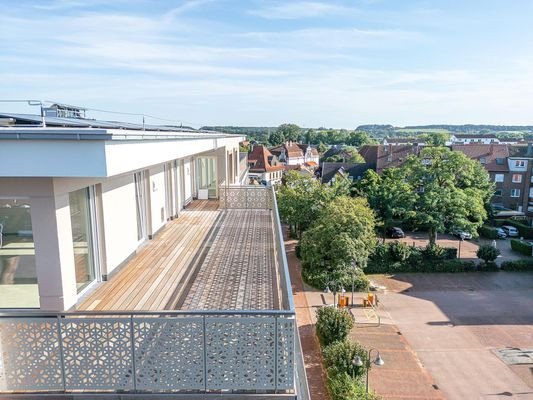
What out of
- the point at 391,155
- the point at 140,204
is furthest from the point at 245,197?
the point at 391,155

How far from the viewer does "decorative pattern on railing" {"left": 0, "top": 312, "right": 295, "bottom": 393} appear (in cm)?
417

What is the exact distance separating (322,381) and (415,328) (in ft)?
21.6

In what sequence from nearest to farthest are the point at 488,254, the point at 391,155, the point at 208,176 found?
the point at 208,176, the point at 488,254, the point at 391,155

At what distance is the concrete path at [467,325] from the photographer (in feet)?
46.8

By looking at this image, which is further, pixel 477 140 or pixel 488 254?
pixel 477 140

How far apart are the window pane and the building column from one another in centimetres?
12

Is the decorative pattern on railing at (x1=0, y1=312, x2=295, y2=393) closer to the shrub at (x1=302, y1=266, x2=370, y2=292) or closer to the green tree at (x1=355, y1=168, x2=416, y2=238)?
the shrub at (x1=302, y1=266, x2=370, y2=292)

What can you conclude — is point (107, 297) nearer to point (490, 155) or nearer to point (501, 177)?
point (501, 177)

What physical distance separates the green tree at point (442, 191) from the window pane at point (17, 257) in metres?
25.5

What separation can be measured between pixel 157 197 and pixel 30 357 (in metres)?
6.49

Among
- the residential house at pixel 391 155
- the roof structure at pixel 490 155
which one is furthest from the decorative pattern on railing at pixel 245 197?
the roof structure at pixel 490 155

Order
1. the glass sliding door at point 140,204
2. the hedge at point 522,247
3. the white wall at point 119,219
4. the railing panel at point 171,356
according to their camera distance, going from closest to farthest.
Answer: the railing panel at point 171,356, the white wall at point 119,219, the glass sliding door at point 140,204, the hedge at point 522,247

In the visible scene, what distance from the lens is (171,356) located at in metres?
4.21

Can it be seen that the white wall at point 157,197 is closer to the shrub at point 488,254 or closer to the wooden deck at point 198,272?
the wooden deck at point 198,272
